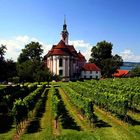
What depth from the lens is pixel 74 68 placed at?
11775cm

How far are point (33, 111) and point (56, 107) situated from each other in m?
8.94

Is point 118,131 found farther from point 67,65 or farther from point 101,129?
point 67,65

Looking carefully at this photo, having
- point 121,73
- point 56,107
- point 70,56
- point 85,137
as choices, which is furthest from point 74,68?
point 85,137

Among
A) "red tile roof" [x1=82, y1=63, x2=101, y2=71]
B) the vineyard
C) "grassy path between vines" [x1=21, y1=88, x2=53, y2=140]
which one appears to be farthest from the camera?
"red tile roof" [x1=82, y1=63, x2=101, y2=71]

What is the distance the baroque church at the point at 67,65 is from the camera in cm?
10781

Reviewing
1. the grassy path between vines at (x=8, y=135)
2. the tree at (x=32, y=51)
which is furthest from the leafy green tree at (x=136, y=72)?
the grassy path between vines at (x=8, y=135)

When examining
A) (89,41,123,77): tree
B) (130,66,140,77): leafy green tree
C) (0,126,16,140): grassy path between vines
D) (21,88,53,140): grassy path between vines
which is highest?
(89,41,123,77): tree

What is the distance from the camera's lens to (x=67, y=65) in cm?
10888

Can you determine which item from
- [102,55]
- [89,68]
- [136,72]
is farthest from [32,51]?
[136,72]

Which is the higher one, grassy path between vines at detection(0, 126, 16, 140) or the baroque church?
the baroque church

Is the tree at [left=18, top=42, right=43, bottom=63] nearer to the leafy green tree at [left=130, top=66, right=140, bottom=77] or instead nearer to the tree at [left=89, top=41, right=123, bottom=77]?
the tree at [left=89, top=41, right=123, bottom=77]

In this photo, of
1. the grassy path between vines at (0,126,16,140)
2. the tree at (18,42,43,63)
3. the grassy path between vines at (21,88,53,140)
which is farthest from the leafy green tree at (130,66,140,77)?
the grassy path between vines at (0,126,16,140)

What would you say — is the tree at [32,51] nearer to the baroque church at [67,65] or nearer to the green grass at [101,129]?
the baroque church at [67,65]

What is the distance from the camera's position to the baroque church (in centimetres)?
10781
